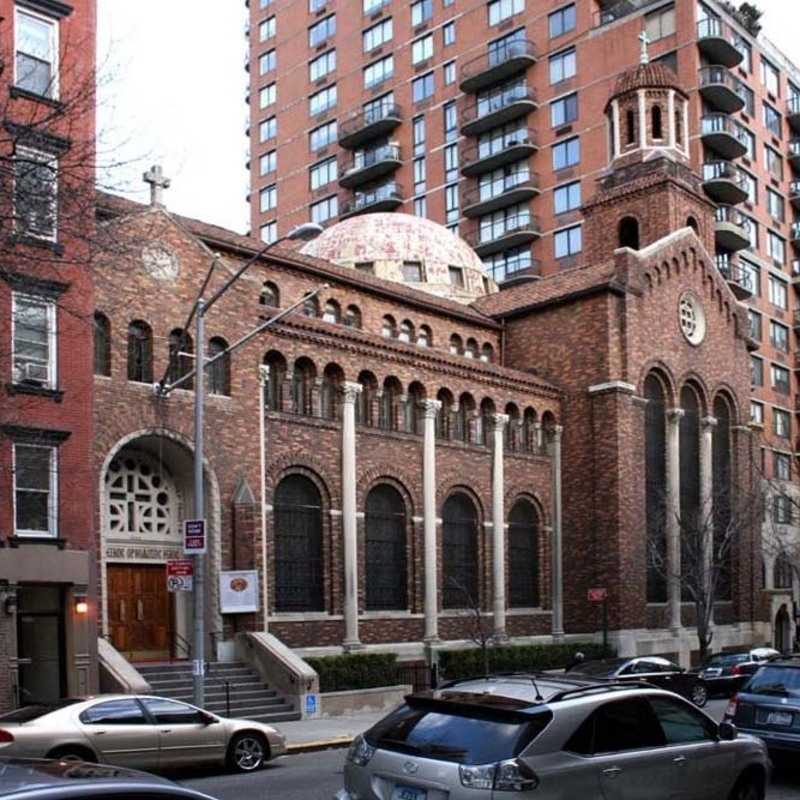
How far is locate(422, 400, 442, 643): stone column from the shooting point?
118ft

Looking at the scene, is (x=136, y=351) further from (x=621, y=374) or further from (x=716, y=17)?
(x=716, y=17)

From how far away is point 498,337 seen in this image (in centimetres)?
4547

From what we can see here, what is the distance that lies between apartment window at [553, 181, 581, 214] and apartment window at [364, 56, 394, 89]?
50.7ft

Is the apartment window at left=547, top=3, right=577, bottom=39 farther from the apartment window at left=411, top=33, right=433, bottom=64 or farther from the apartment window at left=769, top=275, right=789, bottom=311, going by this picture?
the apartment window at left=769, top=275, right=789, bottom=311

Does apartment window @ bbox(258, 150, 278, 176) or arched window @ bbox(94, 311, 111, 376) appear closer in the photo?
arched window @ bbox(94, 311, 111, 376)

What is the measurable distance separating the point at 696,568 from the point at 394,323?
1353 cm

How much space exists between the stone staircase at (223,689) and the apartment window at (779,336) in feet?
160

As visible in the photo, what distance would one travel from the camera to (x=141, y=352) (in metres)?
27.8

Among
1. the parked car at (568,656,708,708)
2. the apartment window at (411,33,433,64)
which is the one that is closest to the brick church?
the parked car at (568,656,708,708)

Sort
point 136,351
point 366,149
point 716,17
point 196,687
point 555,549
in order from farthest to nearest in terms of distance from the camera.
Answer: point 366,149
point 716,17
point 555,549
point 136,351
point 196,687

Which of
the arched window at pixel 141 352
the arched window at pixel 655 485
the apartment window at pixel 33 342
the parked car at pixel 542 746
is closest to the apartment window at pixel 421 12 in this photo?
the arched window at pixel 655 485

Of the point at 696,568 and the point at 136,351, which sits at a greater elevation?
the point at 136,351

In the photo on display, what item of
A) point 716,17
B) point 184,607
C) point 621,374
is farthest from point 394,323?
point 716,17

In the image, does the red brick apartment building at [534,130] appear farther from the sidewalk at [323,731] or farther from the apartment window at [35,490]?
the apartment window at [35,490]
